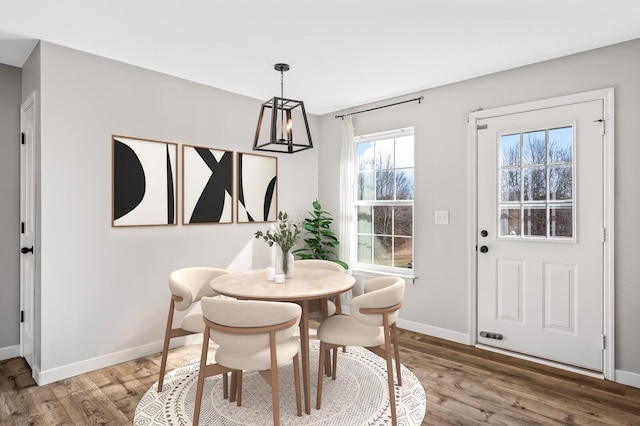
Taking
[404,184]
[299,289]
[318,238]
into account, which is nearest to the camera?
[299,289]

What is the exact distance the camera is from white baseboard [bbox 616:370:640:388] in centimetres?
279

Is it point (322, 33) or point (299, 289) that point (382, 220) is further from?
point (322, 33)

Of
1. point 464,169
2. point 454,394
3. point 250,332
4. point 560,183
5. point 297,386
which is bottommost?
point 454,394

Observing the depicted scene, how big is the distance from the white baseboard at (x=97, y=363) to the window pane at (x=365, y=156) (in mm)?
2745

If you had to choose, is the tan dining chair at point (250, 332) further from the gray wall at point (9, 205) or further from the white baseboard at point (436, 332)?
the gray wall at point (9, 205)

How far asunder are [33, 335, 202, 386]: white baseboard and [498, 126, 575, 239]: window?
3.30 m

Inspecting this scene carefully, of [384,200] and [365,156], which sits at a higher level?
Result: [365,156]

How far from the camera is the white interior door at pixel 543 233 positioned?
9.80ft

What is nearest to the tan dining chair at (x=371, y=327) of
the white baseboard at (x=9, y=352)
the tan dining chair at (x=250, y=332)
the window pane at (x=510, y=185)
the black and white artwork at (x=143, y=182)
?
the tan dining chair at (x=250, y=332)

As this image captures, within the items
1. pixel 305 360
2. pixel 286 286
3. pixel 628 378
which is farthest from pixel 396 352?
pixel 628 378

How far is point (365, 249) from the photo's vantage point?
4648 mm

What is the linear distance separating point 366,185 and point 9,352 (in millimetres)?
3878

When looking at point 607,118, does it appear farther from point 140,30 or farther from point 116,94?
point 116,94

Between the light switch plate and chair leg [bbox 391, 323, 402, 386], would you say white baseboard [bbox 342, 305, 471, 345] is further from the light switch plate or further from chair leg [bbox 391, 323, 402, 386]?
chair leg [bbox 391, 323, 402, 386]
